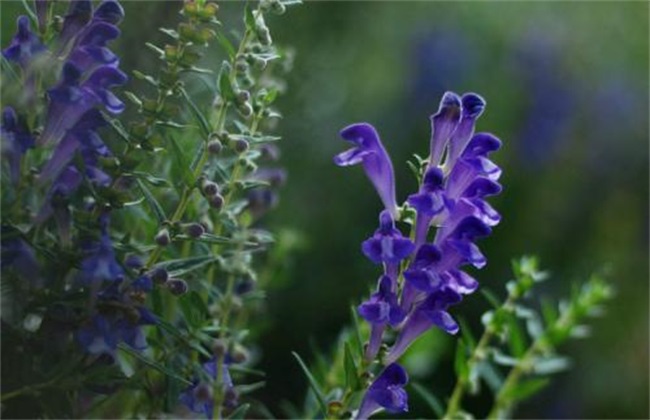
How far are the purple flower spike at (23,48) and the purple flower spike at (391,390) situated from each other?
0.34 m

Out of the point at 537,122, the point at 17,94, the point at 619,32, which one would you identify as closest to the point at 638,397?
the point at 537,122

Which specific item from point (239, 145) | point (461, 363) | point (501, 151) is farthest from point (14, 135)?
point (501, 151)

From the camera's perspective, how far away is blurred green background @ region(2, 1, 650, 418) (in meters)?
2.36

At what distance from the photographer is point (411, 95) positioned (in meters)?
3.19

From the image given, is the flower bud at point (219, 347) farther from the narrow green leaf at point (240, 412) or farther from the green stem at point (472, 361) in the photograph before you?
the green stem at point (472, 361)

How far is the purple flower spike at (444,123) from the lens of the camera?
0.88m

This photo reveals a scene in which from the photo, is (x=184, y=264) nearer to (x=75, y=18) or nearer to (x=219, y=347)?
(x=219, y=347)

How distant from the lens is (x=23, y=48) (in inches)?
32.0

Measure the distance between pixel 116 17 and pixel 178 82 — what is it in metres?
0.07

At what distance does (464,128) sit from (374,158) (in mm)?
83

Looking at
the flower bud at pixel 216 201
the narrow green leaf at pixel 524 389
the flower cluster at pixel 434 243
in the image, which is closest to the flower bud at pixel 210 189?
the flower bud at pixel 216 201

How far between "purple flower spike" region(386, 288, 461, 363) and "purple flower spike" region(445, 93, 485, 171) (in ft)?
0.37

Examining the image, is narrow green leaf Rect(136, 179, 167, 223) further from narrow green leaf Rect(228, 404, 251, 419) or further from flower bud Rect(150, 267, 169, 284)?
narrow green leaf Rect(228, 404, 251, 419)

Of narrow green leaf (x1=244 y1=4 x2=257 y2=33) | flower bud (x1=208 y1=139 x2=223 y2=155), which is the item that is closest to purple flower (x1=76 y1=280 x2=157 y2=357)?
flower bud (x1=208 y1=139 x2=223 y2=155)
